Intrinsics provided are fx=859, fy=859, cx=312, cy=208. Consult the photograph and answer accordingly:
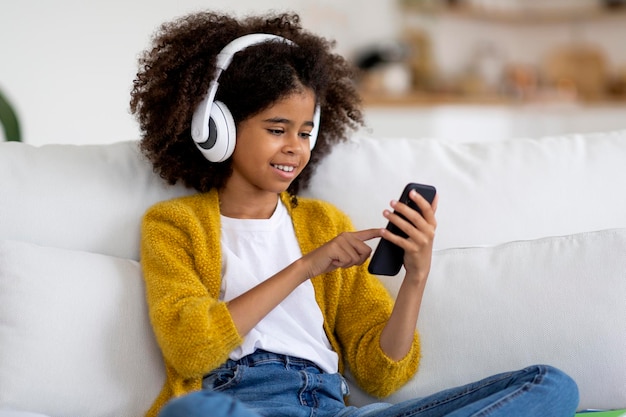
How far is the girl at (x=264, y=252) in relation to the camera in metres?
Result: 1.26

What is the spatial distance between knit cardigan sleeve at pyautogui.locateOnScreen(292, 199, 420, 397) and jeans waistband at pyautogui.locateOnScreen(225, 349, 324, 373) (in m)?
0.11

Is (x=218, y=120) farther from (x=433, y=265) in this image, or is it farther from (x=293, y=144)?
(x=433, y=265)

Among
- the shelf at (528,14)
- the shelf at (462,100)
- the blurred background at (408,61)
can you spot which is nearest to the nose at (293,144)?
the blurred background at (408,61)

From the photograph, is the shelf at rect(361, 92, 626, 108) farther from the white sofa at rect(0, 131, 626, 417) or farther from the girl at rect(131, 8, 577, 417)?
the girl at rect(131, 8, 577, 417)

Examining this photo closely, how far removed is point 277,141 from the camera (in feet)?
4.58

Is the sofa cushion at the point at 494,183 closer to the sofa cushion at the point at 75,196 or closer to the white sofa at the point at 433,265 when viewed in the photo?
the white sofa at the point at 433,265

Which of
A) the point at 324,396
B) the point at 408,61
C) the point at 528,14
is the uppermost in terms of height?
the point at 528,14

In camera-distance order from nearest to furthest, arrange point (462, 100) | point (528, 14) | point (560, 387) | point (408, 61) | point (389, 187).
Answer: point (560, 387) → point (389, 187) → point (462, 100) → point (408, 61) → point (528, 14)

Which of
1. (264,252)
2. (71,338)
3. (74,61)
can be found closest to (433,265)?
(264,252)

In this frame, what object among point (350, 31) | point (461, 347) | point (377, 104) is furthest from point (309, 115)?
point (350, 31)

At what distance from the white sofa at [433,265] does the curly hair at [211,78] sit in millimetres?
57

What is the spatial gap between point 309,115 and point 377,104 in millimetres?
2841

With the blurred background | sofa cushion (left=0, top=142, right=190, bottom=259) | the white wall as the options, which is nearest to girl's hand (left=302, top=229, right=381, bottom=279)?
sofa cushion (left=0, top=142, right=190, bottom=259)

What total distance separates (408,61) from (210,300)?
11.9 ft
